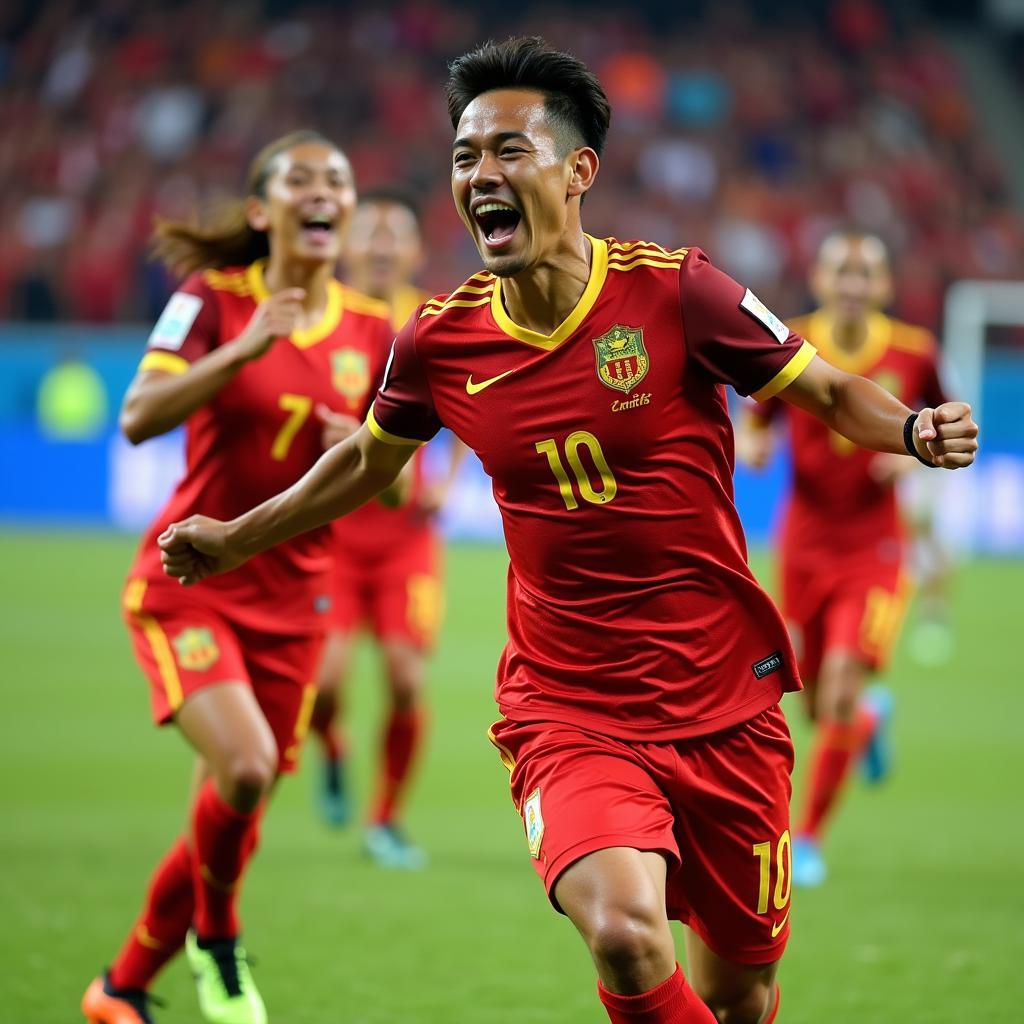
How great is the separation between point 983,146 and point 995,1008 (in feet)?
78.9

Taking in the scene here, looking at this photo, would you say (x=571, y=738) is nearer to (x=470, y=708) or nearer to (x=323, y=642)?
(x=323, y=642)

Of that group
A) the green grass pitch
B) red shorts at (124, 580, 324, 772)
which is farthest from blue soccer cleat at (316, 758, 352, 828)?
red shorts at (124, 580, 324, 772)

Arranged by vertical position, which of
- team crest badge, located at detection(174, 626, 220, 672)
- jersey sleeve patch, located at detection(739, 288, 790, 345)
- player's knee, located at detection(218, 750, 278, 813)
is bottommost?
player's knee, located at detection(218, 750, 278, 813)

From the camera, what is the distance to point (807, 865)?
748 cm

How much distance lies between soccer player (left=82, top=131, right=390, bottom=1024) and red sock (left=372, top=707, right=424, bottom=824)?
7.79 feet

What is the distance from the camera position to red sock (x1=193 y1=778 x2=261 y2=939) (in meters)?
4.98

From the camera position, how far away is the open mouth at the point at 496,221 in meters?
3.82

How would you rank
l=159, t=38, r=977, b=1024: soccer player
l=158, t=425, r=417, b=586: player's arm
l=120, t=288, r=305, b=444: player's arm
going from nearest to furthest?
1. l=159, t=38, r=977, b=1024: soccer player
2. l=158, t=425, r=417, b=586: player's arm
3. l=120, t=288, r=305, b=444: player's arm

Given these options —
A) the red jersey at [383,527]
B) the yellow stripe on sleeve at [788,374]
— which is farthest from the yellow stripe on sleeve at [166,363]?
the red jersey at [383,527]

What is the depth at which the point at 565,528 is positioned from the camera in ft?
12.9

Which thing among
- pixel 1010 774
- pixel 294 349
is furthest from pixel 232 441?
pixel 1010 774

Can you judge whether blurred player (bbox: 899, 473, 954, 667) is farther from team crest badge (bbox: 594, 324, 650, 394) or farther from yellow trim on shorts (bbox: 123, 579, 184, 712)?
team crest badge (bbox: 594, 324, 650, 394)

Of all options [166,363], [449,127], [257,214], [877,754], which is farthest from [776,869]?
[449,127]

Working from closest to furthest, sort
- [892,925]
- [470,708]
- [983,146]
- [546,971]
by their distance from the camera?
[546,971] → [892,925] → [470,708] → [983,146]
